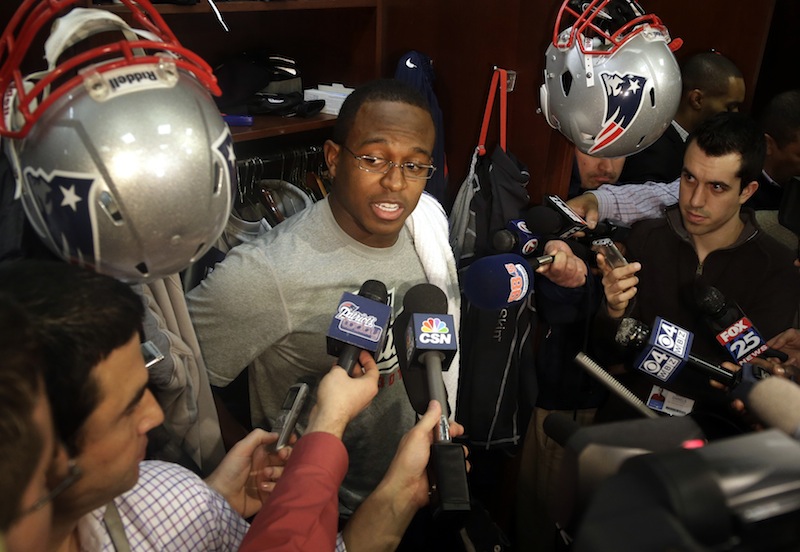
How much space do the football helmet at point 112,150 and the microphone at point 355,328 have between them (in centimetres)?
36

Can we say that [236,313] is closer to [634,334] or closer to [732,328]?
[634,334]

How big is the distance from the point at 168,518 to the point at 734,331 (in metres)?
1.55

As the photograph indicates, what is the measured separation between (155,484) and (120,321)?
0.35 meters

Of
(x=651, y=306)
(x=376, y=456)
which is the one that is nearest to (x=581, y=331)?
(x=651, y=306)

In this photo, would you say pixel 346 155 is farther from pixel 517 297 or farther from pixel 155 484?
pixel 155 484

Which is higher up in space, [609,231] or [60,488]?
[60,488]

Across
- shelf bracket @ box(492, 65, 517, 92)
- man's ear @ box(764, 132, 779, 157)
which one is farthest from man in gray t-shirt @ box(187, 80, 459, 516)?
man's ear @ box(764, 132, 779, 157)

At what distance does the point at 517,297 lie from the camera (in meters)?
1.67

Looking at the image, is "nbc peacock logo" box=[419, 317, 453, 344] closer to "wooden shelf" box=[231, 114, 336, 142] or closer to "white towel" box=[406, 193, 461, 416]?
"white towel" box=[406, 193, 461, 416]

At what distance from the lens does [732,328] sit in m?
1.84

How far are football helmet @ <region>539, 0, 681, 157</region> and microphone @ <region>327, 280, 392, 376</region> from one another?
0.89 m

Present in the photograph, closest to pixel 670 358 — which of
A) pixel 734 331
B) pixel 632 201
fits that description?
→ pixel 734 331

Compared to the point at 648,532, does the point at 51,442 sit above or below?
below

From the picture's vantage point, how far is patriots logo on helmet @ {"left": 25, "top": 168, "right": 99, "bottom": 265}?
0.86 m
